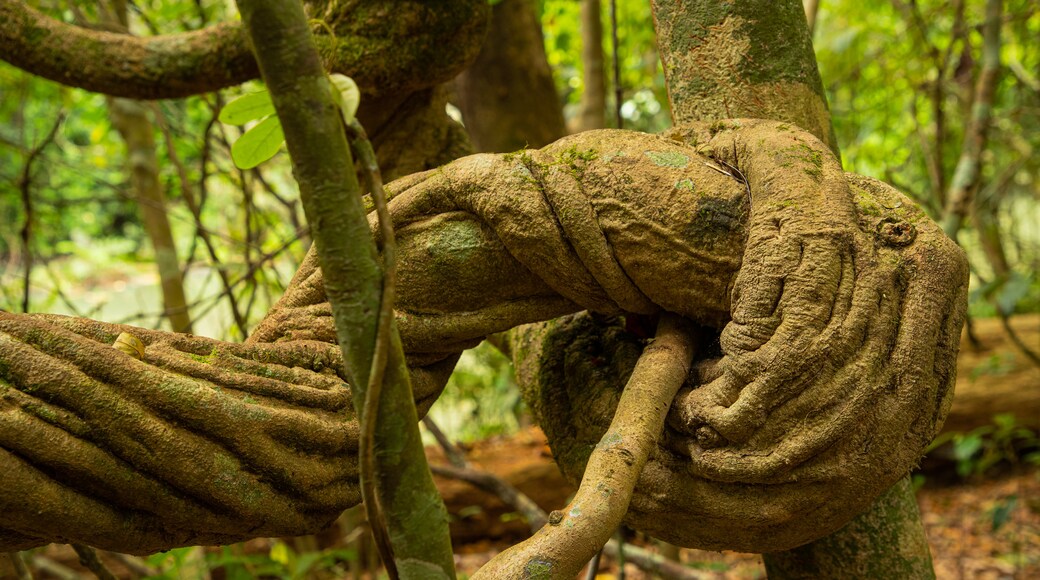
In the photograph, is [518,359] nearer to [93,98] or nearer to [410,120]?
[410,120]

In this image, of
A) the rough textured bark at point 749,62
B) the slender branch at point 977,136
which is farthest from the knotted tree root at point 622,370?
the slender branch at point 977,136

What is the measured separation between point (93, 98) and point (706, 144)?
294cm

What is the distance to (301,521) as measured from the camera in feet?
2.92

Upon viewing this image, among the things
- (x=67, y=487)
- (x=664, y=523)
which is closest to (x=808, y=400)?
(x=664, y=523)

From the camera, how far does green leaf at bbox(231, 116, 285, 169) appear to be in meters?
0.72

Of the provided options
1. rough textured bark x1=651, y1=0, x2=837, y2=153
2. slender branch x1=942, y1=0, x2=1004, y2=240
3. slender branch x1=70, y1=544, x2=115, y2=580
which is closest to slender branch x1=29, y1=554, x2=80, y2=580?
slender branch x1=70, y1=544, x2=115, y2=580

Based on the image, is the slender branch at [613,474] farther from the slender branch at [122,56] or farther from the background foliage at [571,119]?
the background foliage at [571,119]

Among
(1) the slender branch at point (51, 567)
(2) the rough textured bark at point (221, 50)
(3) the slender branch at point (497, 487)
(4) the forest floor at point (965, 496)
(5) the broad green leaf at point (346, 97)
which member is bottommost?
(4) the forest floor at point (965, 496)

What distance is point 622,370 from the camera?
107cm

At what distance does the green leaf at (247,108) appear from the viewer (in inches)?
27.3

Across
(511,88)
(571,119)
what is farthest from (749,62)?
(571,119)

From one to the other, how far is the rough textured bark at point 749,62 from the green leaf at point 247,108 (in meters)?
0.72

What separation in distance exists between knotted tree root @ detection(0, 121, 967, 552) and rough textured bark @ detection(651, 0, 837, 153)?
17cm

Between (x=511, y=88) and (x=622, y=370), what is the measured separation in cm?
136
